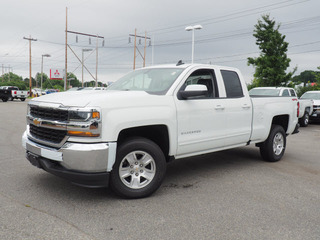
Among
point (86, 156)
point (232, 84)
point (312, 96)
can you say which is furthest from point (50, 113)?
point (312, 96)

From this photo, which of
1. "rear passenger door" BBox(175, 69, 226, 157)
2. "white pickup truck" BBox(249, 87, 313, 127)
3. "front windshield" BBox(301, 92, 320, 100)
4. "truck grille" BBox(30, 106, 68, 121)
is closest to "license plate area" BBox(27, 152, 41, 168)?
"truck grille" BBox(30, 106, 68, 121)

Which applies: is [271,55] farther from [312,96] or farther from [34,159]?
[34,159]

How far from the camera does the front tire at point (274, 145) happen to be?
626 centimetres

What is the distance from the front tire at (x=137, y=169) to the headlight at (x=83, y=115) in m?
0.57

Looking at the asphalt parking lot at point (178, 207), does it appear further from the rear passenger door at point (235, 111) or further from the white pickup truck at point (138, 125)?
the rear passenger door at point (235, 111)

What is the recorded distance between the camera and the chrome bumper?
11.6ft

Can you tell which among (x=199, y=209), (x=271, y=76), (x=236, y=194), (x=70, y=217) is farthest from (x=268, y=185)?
(x=271, y=76)

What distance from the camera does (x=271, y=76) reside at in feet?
86.8

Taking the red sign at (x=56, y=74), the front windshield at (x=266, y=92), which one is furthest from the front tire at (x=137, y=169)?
the red sign at (x=56, y=74)

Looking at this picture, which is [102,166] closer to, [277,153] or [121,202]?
[121,202]

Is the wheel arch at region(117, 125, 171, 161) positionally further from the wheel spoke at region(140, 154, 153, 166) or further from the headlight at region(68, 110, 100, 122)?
the headlight at region(68, 110, 100, 122)

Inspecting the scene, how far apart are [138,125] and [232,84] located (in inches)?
93.4

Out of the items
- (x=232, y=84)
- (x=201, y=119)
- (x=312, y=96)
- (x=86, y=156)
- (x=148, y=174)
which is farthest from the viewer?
(x=312, y=96)

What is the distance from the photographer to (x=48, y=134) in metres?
3.94
